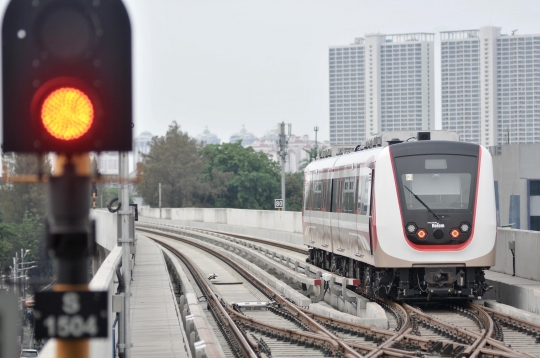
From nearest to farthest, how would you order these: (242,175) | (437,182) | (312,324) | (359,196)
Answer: (312,324) → (437,182) → (359,196) → (242,175)

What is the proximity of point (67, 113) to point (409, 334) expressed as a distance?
13026 millimetres

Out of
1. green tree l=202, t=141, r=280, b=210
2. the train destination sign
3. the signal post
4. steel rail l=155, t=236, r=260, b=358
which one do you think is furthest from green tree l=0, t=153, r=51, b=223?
green tree l=202, t=141, r=280, b=210

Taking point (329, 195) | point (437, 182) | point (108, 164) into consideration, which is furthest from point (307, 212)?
point (108, 164)

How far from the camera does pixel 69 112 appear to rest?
3658 mm

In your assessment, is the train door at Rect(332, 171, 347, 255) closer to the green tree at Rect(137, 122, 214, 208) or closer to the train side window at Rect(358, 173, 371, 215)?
the train side window at Rect(358, 173, 371, 215)

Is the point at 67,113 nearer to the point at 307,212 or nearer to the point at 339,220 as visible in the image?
the point at 339,220

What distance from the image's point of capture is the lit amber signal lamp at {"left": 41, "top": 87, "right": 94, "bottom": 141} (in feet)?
12.0

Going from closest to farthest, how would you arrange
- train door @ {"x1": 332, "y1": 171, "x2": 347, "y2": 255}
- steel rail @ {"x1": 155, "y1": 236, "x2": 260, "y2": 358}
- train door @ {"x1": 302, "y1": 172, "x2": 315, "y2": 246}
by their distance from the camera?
steel rail @ {"x1": 155, "y1": 236, "x2": 260, "y2": 358} < train door @ {"x1": 332, "y1": 171, "x2": 347, "y2": 255} < train door @ {"x1": 302, "y1": 172, "x2": 315, "y2": 246}

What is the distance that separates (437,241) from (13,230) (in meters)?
51.3

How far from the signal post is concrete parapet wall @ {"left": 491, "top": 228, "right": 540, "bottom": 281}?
19.4 m

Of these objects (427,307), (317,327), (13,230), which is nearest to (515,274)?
(427,307)

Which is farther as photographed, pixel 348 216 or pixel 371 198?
pixel 348 216

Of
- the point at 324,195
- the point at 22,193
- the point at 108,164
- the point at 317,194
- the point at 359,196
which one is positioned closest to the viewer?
the point at 108,164

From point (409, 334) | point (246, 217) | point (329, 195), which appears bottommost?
point (409, 334)
